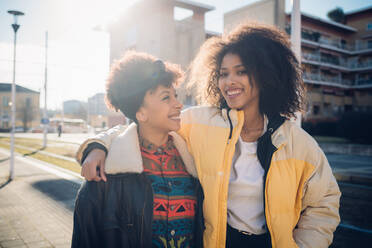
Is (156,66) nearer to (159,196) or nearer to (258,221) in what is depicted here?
(159,196)

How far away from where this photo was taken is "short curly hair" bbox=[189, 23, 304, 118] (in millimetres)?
2172

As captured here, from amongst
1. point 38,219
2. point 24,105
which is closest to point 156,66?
point 38,219

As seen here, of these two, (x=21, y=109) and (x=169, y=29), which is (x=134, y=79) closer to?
(x=169, y=29)

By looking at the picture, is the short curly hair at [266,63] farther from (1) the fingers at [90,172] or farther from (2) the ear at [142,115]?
(1) the fingers at [90,172]

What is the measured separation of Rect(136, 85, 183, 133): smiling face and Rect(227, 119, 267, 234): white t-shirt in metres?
0.54

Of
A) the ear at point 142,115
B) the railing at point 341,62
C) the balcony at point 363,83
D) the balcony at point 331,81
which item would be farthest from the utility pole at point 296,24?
the balcony at point 363,83

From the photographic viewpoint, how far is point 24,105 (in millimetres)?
59750

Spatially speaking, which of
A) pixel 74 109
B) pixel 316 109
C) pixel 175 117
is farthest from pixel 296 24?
pixel 74 109

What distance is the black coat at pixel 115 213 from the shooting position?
168 cm

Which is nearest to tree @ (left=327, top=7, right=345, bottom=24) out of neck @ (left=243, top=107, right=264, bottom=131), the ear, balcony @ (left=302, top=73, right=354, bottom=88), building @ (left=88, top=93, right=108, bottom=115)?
balcony @ (left=302, top=73, right=354, bottom=88)

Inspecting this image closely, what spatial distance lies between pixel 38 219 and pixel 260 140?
4.58 meters

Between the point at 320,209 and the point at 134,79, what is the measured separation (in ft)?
4.72

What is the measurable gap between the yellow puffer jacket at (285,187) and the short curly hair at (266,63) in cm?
34

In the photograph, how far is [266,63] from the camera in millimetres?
2156
